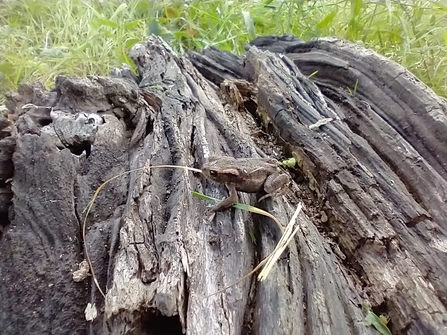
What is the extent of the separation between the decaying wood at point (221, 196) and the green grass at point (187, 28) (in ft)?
4.62

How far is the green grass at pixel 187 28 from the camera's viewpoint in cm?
462

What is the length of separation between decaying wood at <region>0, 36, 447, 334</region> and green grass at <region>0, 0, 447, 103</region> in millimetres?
1408

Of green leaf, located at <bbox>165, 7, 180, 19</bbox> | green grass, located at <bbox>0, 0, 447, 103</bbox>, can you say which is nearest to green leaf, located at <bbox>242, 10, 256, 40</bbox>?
green grass, located at <bbox>0, 0, 447, 103</bbox>

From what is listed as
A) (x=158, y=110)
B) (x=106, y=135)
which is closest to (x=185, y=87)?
(x=158, y=110)

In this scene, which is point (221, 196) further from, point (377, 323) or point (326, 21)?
point (326, 21)

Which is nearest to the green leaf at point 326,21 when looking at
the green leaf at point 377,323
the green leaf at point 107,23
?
the green leaf at point 107,23

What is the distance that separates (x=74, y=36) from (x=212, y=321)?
4.47m

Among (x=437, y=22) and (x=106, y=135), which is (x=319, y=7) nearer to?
(x=437, y=22)

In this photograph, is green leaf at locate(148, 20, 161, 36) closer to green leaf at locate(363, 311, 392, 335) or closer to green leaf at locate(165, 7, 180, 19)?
green leaf at locate(165, 7, 180, 19)

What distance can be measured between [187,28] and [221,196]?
3219 millimetres

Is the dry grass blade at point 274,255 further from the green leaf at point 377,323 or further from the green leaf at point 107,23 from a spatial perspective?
the green leaf at point 107,23

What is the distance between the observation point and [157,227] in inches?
84.7

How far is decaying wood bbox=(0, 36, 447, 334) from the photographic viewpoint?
1.89 m

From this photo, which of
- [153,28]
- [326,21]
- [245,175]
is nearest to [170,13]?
[153,28]
